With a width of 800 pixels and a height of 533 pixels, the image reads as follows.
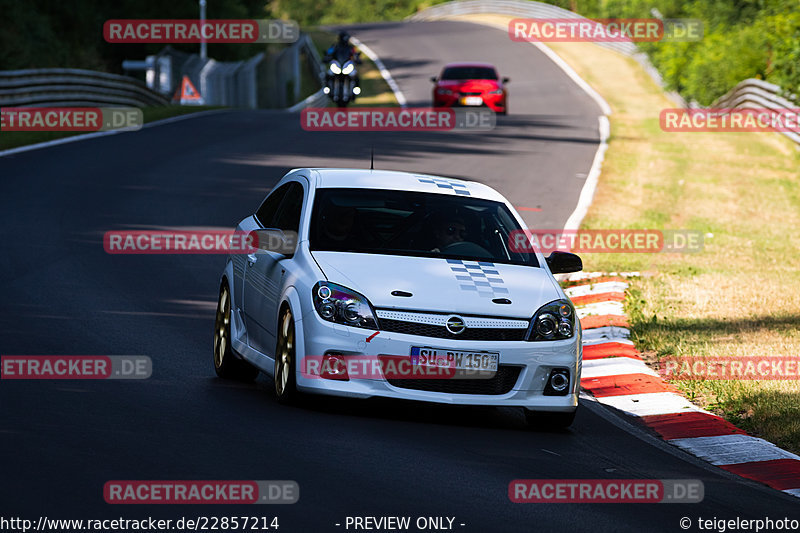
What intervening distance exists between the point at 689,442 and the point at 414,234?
236 cm

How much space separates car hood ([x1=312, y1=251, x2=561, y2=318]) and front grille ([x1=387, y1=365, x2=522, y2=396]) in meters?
0.38

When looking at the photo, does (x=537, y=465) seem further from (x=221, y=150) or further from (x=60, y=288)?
(x=221, y=150)

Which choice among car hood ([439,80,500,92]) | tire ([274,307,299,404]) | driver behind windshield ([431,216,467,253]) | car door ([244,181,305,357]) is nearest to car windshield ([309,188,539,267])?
driver behind windshield ([431,216,467,253])

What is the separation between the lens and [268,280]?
32.6 ft

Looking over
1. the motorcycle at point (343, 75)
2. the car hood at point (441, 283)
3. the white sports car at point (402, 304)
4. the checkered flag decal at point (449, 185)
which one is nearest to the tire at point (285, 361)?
the white sports car at point (402, 304)

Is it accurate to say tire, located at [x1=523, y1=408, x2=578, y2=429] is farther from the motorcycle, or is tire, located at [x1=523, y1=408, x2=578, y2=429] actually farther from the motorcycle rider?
the motorcycle

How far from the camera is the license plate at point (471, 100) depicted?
39438 mm

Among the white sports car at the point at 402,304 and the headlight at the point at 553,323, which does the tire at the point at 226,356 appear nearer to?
the white sports car at the point at 402,304

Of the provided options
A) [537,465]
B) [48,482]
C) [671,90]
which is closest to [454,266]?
[537,465]

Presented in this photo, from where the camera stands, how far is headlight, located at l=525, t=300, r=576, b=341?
924 cm

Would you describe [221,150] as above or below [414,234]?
below

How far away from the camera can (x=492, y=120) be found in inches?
1496

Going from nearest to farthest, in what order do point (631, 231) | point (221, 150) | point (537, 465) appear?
point (537, 465) → point (631, 231) → point (221, 150)

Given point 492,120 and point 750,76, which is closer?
point 492,120
